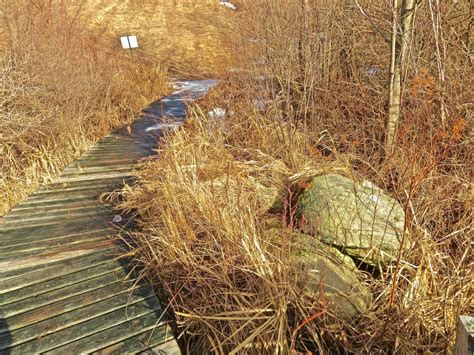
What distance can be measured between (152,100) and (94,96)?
12.3 feet

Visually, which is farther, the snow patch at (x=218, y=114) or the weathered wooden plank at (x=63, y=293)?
the snow patch at (x=218, y=114)

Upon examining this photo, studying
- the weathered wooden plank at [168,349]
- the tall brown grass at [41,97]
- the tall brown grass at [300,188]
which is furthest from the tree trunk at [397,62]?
the tall brown grass at [41,97]

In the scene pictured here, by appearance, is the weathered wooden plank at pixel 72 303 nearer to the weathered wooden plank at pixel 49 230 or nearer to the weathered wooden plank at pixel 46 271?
the weathered wooden plank at pixel 46 271

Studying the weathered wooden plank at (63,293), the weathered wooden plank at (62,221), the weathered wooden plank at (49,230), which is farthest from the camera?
the weathered wooden plank at (62,221)

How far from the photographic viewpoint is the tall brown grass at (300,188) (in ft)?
6.77

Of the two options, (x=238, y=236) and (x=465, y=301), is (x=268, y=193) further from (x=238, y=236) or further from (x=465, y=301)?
(x=465, y=301)

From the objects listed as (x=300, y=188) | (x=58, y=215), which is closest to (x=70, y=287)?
(x=58, y=215)

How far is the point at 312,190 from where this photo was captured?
3.00 metres

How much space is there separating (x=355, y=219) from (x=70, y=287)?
233 cm

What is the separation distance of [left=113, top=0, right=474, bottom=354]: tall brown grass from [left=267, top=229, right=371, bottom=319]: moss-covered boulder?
0.19 feet

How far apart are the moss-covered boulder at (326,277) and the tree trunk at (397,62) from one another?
5.50 ft

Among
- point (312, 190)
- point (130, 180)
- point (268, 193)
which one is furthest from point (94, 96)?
point (312, 190)

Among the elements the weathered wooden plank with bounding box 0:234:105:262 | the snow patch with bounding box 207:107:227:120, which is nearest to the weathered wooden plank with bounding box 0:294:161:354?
the weathered wooden plank with bounding box 0:234:105:262

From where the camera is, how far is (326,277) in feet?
7.46
